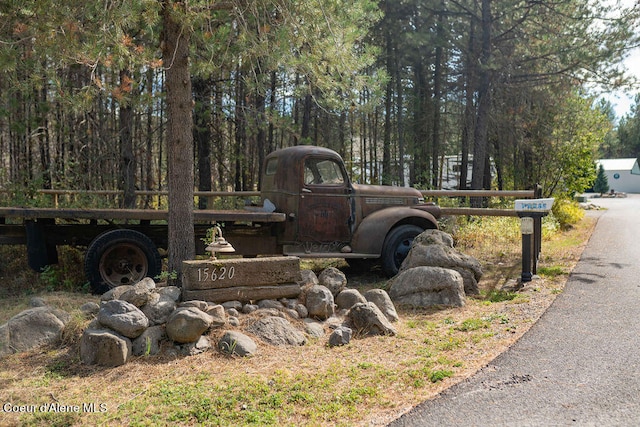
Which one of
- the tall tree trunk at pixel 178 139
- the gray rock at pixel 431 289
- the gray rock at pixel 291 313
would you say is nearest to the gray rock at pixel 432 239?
the gray rock at pixel 431 289

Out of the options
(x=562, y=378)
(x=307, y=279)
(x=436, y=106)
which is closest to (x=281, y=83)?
(x=436, y=106)

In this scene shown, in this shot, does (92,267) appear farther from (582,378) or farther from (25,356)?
(582,378)

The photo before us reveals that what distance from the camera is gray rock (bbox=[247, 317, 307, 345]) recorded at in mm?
4965

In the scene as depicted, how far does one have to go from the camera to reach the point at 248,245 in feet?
25.2

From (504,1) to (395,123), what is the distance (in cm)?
986

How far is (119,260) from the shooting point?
7176mm

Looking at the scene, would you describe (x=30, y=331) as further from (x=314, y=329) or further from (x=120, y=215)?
(x=314, y=329)

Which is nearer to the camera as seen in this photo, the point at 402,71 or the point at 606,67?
the point at 606,67

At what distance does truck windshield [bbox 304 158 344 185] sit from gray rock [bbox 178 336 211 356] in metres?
3.60

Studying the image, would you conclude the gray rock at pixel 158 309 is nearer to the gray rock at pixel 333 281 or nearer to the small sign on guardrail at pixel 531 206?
the gray rock at pixel 333 281

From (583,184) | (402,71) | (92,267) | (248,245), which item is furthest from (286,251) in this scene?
(402,71)

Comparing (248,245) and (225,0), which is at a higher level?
(225,0)

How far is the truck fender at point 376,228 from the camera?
26.0ft

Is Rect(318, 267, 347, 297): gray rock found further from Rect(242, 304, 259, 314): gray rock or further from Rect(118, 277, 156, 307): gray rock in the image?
Rect(118, 277, 156, 307): gray rock
